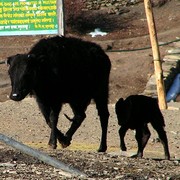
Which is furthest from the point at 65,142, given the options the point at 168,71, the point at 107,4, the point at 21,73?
the point at 107,4

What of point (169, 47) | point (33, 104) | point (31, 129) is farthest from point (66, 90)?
point (169, 47)

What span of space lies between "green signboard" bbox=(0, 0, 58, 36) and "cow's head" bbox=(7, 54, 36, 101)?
9404mm

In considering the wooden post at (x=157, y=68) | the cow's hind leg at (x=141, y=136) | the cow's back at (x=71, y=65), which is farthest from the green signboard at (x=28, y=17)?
the cow's hind leg at (x=141, y=136)

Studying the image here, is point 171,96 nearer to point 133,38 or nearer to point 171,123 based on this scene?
point 171,123

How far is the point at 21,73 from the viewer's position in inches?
464

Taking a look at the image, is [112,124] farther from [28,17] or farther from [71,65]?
[28,17]

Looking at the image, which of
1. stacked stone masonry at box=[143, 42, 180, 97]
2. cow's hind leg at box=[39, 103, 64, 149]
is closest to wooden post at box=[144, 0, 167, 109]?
stacked stone masonry at box=[143, 42, 180, 97]

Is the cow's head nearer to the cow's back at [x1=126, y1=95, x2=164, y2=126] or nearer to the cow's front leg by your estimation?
the cow's front leg

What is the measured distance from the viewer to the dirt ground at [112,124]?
890cm

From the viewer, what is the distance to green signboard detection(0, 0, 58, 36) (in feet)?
70.6

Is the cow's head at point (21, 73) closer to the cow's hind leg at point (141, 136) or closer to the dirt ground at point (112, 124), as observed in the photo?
the dirt ground at point (112, 124)

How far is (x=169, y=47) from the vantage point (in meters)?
25.2

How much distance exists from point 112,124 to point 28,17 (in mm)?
6815

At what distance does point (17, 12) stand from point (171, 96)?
189 inches
